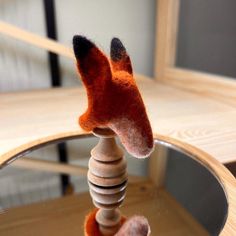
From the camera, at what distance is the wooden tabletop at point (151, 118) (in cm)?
54

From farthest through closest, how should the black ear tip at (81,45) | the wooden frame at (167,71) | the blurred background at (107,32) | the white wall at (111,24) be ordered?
the white wall at (111,24) < the blurred background at (107,32) < the wooden frame at (167,71) < the black ear tip at (81,45)

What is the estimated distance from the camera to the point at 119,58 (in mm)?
313

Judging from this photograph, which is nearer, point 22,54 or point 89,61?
point 89,61

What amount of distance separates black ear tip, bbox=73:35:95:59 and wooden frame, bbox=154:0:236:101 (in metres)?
0.67

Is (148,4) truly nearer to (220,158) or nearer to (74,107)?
(74,107)

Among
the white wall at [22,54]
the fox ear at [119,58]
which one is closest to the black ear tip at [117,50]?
the fox ear at [119,58]

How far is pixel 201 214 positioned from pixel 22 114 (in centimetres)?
52

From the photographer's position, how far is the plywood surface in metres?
0.35

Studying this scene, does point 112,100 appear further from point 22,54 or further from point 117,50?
point 22,54

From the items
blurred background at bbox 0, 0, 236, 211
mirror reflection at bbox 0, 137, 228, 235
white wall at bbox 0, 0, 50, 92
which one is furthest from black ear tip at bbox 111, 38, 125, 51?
white wall at bbox 0, 0, 50, 92

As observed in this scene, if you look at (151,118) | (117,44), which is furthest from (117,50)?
(151,118)

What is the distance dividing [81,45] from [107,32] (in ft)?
2.78

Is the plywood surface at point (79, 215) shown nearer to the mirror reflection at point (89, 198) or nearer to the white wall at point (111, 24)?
the mirror reflection at point (89, 198)

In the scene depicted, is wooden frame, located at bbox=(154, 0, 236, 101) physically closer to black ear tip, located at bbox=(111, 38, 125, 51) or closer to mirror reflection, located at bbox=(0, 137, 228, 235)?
mirror reflection, located at bbox=(0, 137, 228, 235)
